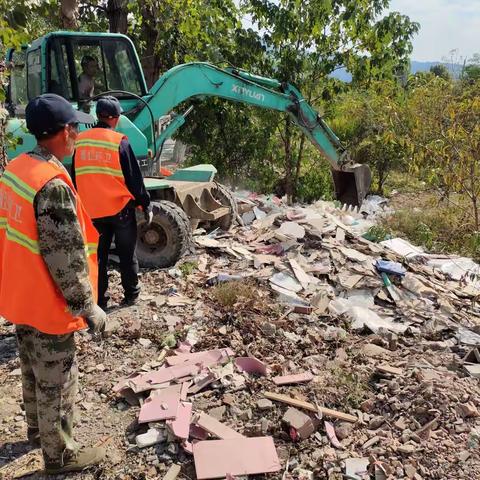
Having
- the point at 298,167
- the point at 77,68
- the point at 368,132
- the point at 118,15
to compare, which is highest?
the point at 118,15

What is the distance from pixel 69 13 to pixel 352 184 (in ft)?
19.2

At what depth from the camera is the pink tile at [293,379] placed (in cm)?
366

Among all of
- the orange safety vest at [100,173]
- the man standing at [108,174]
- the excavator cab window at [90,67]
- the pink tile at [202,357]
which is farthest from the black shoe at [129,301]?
the excavator cab window at [90,67]

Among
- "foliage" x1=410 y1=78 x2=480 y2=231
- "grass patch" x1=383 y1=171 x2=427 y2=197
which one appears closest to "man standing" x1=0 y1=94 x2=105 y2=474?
"foliage" x1=410 y1=78 x2=480 y2=231

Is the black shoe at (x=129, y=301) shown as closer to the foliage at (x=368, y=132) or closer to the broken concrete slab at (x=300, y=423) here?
the broken concrete slab at (x=300, y=423)

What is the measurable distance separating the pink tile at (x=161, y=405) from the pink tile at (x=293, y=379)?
0.74 m

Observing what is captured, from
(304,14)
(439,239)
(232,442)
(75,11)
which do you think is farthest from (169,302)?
(304,14)

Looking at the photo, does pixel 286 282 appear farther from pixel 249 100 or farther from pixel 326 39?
pixel 326 39

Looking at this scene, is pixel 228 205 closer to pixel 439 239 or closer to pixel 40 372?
pixel 439 239

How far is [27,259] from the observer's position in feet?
8.07

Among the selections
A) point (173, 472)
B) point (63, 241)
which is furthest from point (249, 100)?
point (173, 472)

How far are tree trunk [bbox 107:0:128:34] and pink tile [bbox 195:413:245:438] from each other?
922 cm

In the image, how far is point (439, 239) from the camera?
841 cm

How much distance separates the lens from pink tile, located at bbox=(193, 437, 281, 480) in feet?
9.38
